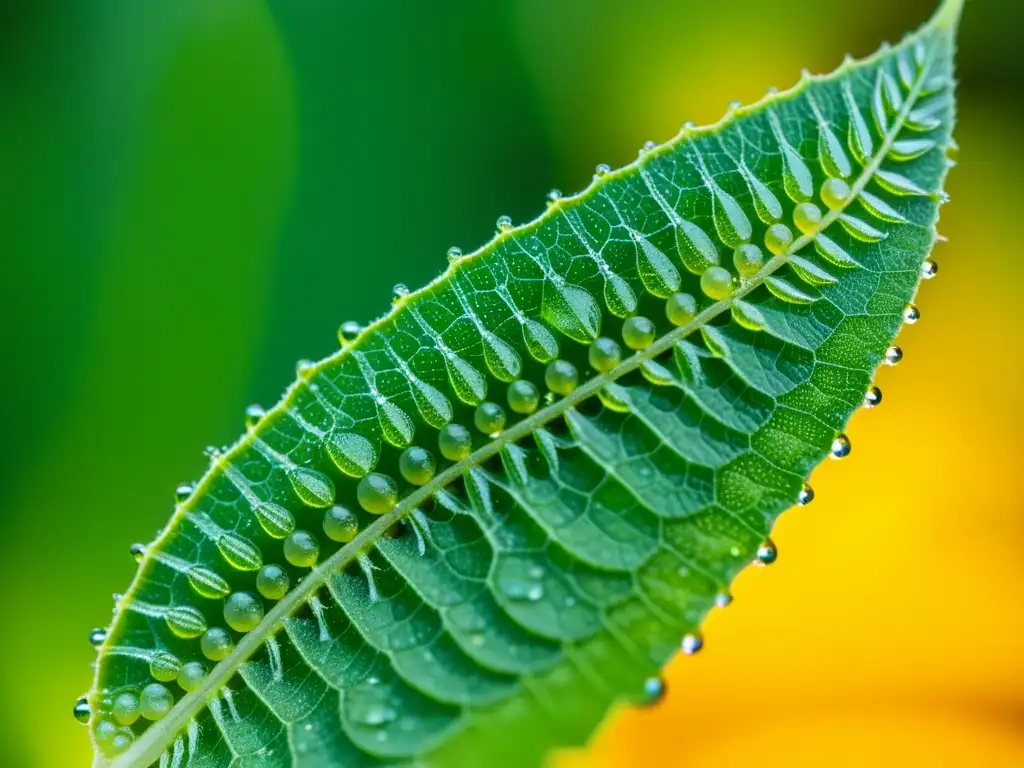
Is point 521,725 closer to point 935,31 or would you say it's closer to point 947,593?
point 935,31

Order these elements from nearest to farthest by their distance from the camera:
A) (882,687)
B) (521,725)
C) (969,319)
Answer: (521,725), (882,687), (969,319)

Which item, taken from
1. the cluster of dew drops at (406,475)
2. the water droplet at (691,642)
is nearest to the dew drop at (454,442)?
the cluster of dew drops at (406,475)

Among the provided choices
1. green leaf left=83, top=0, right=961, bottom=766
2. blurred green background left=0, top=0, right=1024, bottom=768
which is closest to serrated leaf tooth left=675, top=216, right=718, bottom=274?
green leaf left=83, top=0, right=961, bottom=766

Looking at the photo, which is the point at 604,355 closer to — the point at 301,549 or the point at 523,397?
the point at 523,397

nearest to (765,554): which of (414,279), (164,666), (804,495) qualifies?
(804,495)

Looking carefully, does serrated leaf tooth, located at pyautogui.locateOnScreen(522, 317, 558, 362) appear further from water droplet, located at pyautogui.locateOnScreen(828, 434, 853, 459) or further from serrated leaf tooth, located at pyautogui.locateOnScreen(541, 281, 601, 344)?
water droplet, located at pyautogui.locateOnScreen(828, 434, 853, 459)

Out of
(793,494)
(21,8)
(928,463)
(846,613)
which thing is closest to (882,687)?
(846,613)

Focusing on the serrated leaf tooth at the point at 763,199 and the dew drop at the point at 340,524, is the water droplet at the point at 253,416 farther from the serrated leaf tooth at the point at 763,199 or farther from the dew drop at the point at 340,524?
the serrated leaf tooth at the point at 763,199
